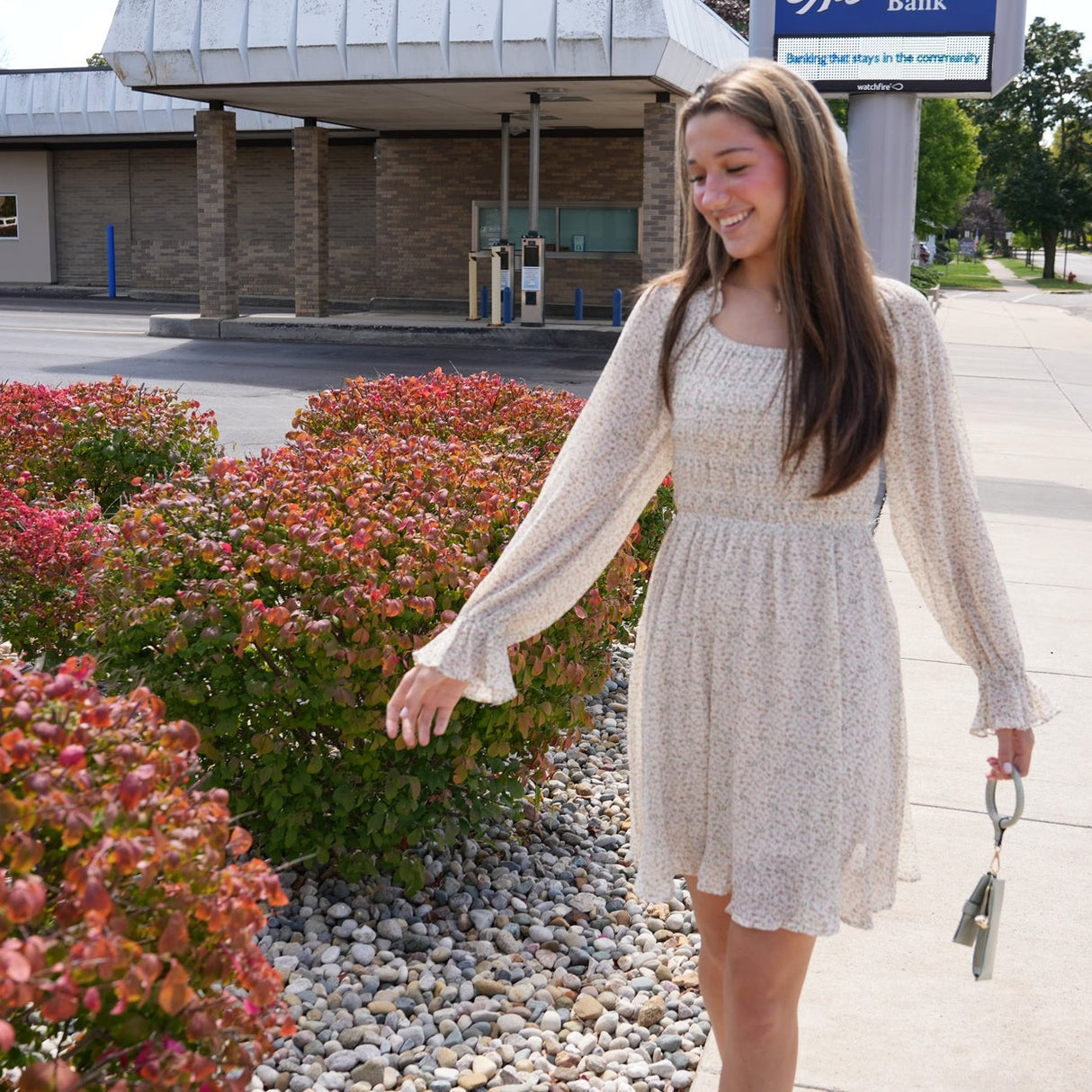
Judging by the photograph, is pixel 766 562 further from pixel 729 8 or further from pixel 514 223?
pixel 729 8

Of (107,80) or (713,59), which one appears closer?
(713,59)

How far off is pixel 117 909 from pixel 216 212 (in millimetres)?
26250

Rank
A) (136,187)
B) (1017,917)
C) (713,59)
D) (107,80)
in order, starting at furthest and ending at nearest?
(136,187), (107,80), (713,59), (1017,917)

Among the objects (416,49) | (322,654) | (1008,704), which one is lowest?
(322,654)

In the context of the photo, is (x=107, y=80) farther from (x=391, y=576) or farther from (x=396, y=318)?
(x=391, y=576)

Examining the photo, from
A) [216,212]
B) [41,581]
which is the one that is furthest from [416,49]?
[41,581]

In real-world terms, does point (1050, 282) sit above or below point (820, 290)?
above

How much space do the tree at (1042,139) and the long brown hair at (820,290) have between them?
91.9 meters

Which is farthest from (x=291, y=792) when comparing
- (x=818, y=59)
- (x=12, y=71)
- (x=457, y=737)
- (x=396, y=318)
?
(x=12, y=71)

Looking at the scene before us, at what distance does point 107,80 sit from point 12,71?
10.8 ft

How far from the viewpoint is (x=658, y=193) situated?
78.8ft

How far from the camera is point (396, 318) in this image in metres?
28.3

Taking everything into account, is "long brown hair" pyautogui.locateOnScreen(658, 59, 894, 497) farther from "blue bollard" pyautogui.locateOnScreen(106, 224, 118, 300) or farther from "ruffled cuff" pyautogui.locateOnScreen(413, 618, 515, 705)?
"blue bollard" pyautogui.locateOnScreen(106, 224, 118, 300)

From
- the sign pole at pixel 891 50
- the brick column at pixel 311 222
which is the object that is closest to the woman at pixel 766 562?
the sign pole at pixel 891 50
